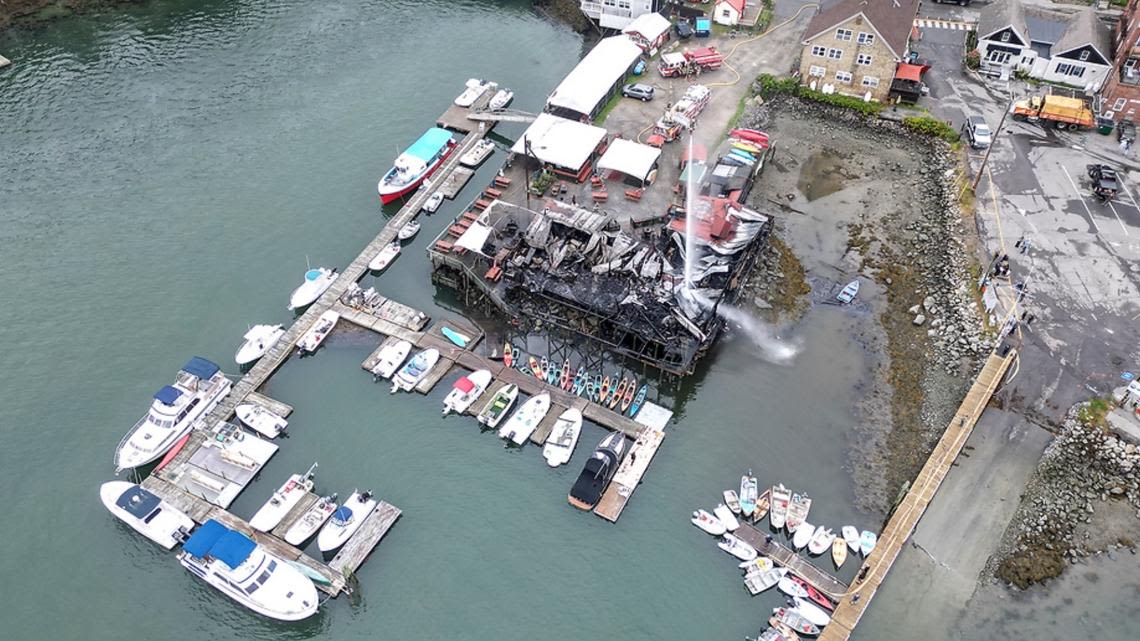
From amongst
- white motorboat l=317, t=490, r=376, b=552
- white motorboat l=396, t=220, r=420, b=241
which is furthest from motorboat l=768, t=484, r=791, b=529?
white motorboat l=396, t=220, r=420, b=241

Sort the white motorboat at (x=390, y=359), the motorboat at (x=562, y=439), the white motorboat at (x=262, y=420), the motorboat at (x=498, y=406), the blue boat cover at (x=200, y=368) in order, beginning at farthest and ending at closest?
Result: the white motorboat at (x=390, y=359)
the blue boat cover at (x=200, y=368)
the motorboat at (x=498, y=406)
the white motorboat at (x=262, y=420)
the motorboat at (x=562, y=439)

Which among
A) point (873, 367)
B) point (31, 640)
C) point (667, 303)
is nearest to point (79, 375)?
point (31, 640)

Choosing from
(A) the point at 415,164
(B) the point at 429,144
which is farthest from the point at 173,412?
(B) the point at 429,144

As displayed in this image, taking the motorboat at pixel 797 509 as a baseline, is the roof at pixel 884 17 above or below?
above

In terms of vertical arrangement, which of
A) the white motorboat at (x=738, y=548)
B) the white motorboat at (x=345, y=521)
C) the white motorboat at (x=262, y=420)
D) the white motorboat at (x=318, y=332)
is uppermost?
the white motorboat at (x=318, y=332)

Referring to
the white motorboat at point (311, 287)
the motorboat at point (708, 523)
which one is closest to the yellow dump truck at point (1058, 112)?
the motorboat at point (708, 523)

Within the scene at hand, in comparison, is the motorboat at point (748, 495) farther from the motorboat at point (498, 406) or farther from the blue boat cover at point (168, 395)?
the blue boat cover at point (168, 395)

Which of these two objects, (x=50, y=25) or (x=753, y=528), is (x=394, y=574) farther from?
(x=50, y=25)
